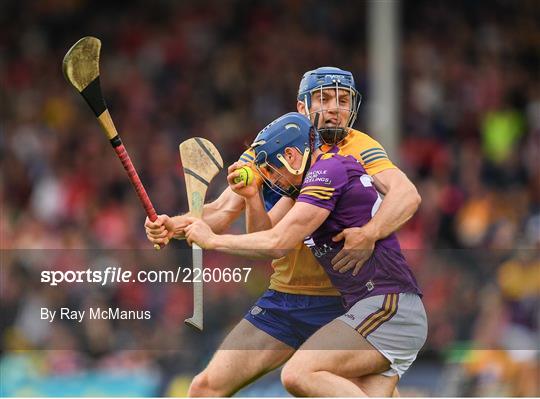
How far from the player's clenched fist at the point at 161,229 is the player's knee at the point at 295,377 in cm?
76

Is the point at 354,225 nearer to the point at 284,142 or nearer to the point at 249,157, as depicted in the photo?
the point at 284,142

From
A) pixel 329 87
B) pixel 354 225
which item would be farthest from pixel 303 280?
pixel 329 87

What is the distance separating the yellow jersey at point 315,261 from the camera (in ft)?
19.3

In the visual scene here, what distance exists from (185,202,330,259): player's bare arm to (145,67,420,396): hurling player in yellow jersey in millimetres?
234

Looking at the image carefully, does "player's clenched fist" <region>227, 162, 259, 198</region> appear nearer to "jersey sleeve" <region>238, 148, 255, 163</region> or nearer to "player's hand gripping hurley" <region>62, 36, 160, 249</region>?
"jersey sleeve" <region>238, 148, 255, 163</region>

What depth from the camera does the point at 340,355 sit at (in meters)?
5.47

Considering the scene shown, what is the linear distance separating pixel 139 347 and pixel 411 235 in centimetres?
322

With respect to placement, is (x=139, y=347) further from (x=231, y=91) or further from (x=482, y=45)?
(x=482, y=45)

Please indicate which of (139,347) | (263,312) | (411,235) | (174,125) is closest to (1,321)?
(139,347)

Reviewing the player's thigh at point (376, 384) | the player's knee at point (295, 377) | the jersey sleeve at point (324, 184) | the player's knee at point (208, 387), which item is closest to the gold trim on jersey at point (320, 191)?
the jersey sleeve at point (324, 184)

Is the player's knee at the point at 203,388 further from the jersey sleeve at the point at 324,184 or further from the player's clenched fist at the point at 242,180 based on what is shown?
the jersey sleeve at the point at 324,184

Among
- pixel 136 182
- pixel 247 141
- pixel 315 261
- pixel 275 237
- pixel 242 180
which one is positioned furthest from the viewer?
pixel 247 141

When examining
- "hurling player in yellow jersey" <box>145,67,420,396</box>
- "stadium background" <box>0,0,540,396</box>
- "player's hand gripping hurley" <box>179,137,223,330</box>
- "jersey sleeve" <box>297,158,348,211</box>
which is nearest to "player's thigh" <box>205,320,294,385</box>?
"hurling player in yellow jersey" <box>145,67,420,396</box>

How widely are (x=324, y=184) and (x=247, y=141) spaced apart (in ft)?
18.9
